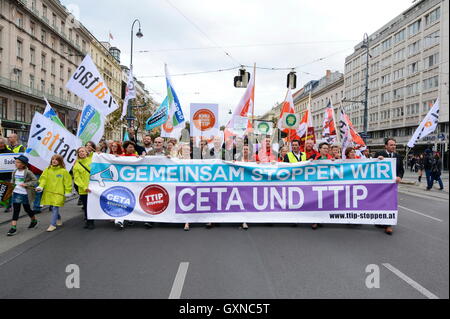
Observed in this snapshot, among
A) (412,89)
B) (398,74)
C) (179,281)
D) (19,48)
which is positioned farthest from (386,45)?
(179,281)

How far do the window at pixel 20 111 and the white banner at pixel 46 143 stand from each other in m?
32.0

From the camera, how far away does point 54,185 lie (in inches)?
265

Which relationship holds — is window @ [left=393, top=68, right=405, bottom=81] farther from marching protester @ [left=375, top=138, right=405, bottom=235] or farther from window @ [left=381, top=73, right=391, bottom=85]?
marching protester @ [left=375, top=138, right=405, bottom=235]

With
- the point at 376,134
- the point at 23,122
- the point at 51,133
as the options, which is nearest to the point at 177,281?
the point at 51,133

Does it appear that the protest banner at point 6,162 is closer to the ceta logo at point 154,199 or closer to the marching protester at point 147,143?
the marching protester at point 147,143

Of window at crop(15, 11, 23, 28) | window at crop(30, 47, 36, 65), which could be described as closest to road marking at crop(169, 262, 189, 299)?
window at crop(15, 11, 23, 28)

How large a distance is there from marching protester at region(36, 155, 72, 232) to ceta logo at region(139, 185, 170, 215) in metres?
1.57

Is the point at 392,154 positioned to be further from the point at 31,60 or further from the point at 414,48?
the point at 414,48

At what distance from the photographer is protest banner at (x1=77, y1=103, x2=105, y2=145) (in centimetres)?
832

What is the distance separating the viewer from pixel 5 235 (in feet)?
20.4

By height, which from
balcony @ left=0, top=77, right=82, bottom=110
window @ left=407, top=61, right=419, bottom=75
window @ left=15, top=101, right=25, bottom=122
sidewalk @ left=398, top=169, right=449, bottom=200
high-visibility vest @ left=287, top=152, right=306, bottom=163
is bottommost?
sidewalk @ left=398, top=169, right=449, bottom=200

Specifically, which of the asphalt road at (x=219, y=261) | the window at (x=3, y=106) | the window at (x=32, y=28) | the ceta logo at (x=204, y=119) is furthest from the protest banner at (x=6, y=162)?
the window at (x=32, y=28)

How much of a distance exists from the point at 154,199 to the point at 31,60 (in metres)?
37.9
